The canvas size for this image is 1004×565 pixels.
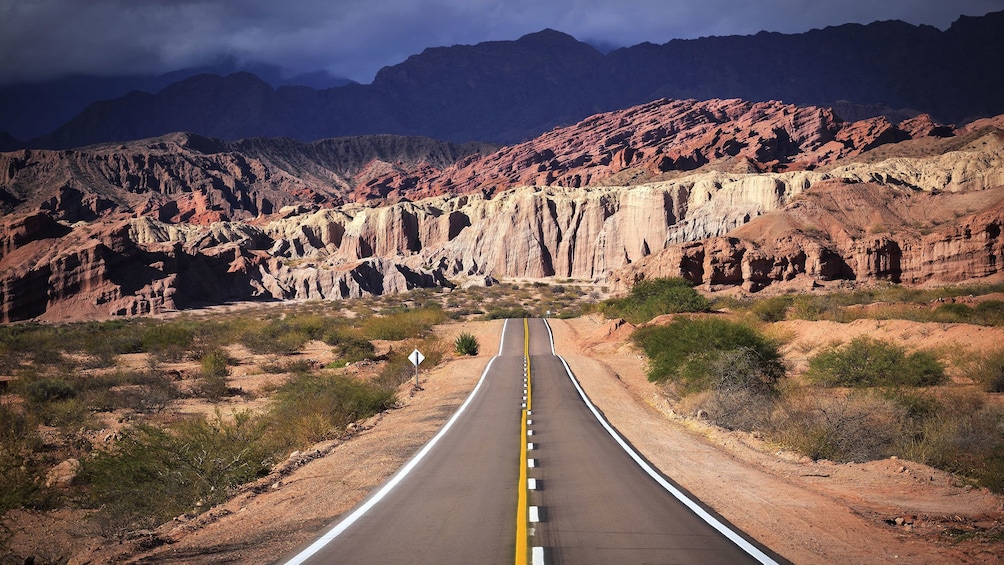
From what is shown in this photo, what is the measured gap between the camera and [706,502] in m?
9.20

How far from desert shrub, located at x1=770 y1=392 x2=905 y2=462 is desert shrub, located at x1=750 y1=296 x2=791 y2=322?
83.7 feet

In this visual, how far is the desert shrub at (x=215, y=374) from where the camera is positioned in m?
25.8

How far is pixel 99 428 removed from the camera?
772 inches

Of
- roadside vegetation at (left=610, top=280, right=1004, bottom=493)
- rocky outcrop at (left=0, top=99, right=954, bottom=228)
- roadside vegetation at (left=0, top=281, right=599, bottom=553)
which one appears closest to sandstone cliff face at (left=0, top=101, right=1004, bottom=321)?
rocky outcrop at (left=0, top=99, right=954, bottom=228)

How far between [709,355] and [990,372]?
7.72 m

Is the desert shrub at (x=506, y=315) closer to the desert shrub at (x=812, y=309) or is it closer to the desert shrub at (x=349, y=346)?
the desert shrub at (x=349, y=346)

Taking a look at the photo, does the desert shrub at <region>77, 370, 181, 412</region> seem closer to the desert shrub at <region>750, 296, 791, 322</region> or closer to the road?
the road

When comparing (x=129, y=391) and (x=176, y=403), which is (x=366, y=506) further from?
(x=129, y=391)

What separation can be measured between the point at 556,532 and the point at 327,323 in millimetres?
45355

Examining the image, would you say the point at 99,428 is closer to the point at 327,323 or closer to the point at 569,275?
the point at 327,323

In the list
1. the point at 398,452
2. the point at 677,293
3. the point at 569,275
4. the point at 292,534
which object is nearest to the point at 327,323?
the point at 677,293

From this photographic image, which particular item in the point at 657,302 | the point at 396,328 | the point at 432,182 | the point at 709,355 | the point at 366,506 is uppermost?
the point at 432,182

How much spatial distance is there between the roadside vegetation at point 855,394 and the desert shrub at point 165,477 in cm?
1085

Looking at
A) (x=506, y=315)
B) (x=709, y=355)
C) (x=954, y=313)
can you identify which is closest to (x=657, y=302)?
(x=954, y=313)
